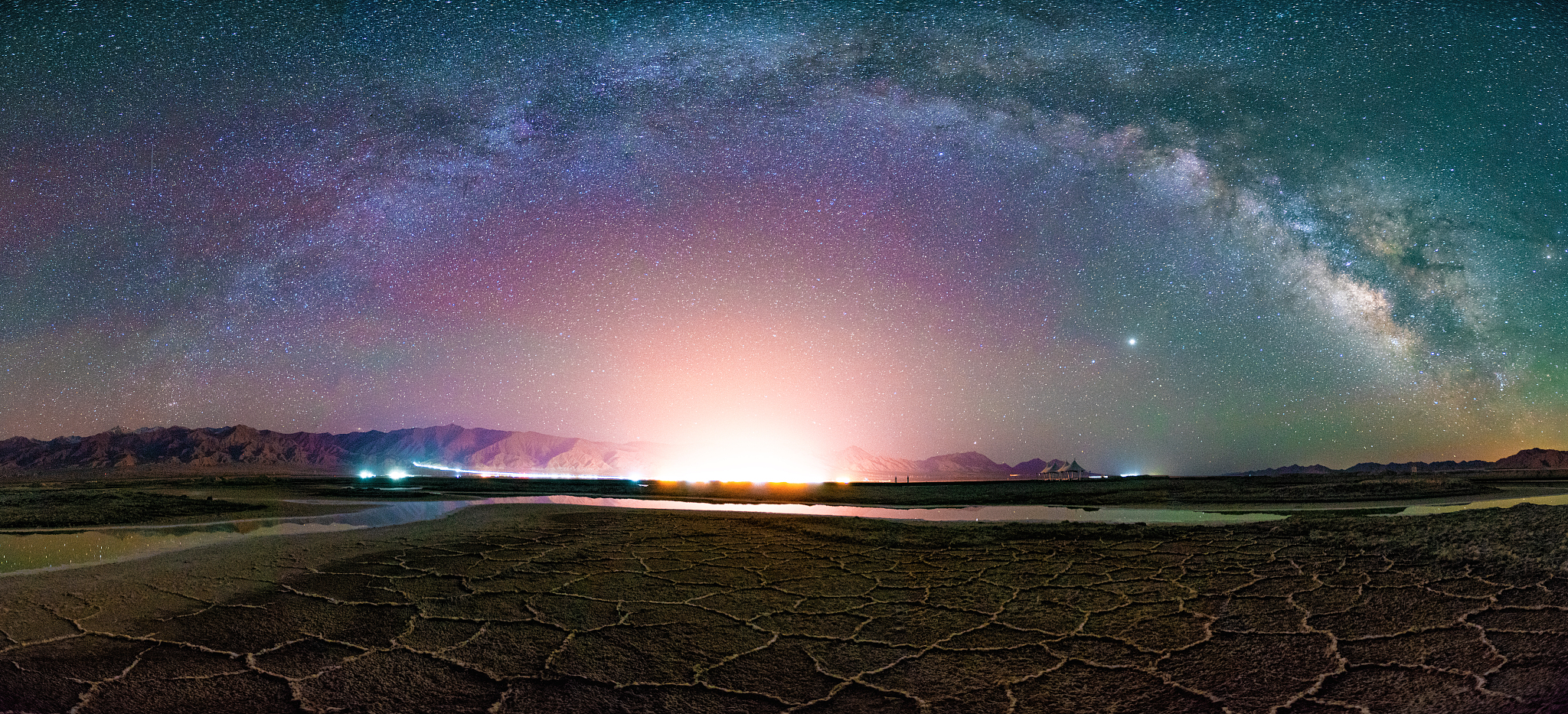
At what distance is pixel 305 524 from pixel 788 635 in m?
10.8

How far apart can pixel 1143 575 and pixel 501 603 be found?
19.4ft

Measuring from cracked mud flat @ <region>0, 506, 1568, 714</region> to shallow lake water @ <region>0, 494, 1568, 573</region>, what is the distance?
1838 mm

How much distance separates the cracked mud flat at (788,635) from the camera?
3545mm

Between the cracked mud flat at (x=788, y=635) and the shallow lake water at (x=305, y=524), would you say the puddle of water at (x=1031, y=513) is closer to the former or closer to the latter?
the shallow lake water at (x=305, y=524)

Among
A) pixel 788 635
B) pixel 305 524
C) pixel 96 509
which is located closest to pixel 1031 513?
pixel 788 635

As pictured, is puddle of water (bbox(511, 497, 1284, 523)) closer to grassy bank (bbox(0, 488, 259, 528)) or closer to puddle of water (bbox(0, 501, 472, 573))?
puddle of water (bbox(0, 501, 472, 573))

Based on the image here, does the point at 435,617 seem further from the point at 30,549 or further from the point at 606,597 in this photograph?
the point at 30,549

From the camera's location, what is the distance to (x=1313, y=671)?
375 centimetres

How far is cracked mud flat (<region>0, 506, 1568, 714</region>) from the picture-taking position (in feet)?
11.6

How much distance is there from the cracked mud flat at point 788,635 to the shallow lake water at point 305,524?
184cm

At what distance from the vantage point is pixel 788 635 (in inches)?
187

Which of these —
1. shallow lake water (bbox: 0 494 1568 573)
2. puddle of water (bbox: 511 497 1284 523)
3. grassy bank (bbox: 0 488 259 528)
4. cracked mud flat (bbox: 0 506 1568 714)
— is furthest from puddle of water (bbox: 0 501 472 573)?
puddle of water (bbox: 511 497 1284 523)

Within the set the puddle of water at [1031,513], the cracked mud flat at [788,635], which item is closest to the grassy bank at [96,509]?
the cracked mud flat at [788,635]

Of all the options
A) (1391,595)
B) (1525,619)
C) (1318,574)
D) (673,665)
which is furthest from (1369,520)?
(673,665)
